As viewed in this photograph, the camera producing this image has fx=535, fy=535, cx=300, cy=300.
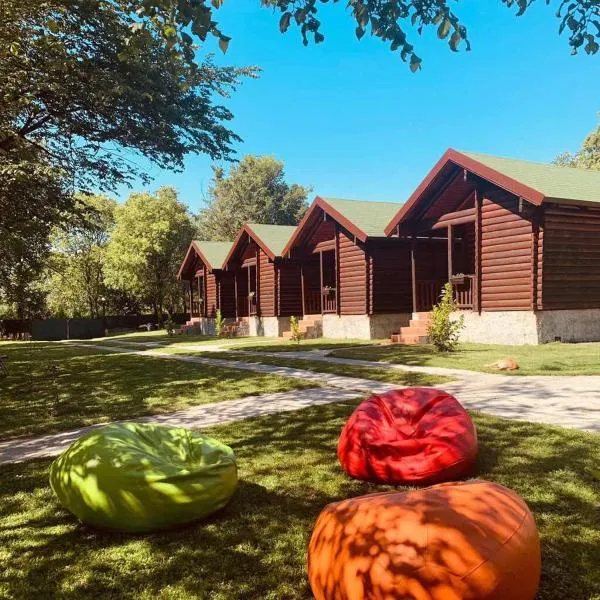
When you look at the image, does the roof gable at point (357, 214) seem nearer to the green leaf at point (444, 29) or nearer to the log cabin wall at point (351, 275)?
the log cabin wall at point (351, 275)

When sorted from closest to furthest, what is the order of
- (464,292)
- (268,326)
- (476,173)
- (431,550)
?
1. (431,550)
2. (476,173)
3. (464,292)
4. (268,326)

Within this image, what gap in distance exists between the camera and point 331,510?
3.12 meters

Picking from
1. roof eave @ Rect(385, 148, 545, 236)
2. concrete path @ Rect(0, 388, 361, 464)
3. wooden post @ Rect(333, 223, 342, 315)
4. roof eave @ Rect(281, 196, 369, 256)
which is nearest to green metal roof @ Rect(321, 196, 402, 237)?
roof eave @ Rect(281, 196, 369, 256)

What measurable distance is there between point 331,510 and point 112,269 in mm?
45077

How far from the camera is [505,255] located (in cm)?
1717

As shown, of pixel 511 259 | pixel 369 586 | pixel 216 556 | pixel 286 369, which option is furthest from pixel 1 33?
pixel 511 259

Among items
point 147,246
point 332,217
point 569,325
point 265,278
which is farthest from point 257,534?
point 147,246

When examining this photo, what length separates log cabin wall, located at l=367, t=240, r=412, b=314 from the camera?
880 inches

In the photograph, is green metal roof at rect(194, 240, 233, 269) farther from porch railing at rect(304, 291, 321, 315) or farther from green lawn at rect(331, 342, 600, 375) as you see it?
green lawn at rect(331, 342, 600, 375)

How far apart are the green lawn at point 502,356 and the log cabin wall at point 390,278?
222 inches

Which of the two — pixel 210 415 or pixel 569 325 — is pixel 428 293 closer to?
pixel 569 325

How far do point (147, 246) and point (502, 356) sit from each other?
35.6 metres

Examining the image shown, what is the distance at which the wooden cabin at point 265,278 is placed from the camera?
2906 centimetres

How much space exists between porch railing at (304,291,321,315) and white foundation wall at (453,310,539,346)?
32.5ft
